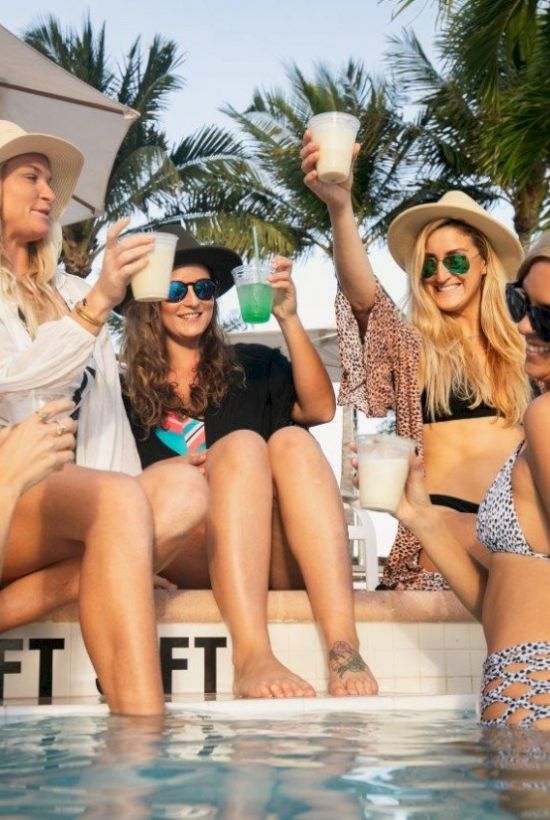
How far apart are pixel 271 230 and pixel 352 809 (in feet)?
69.7

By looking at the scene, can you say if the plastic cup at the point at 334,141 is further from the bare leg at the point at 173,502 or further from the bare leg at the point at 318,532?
the bare leg at the point at 173,502

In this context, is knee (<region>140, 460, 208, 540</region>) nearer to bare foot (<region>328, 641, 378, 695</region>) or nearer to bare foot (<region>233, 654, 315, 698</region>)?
bare foot (<region>233, 654, 315, 698</region>)

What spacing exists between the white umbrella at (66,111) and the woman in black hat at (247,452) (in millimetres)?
3756

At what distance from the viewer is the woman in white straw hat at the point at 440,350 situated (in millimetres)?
4480

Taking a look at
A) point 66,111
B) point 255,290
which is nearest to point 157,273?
point 255,290

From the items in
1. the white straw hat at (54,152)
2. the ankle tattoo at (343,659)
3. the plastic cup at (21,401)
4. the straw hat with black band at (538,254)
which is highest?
the white straw hat at (54,152)

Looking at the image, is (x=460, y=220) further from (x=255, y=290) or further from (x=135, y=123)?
(x=135, y=123)

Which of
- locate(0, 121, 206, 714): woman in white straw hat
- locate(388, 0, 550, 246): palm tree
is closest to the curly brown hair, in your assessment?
locate(0, 121, 206, 714): woman in white straw hat

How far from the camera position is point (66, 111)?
8.69 meters

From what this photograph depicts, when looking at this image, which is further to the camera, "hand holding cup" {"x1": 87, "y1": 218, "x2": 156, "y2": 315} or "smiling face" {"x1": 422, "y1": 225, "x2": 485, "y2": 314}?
"smiling face" {"x1": 422, "y1": 225, "x2": 485, "y2": 314}

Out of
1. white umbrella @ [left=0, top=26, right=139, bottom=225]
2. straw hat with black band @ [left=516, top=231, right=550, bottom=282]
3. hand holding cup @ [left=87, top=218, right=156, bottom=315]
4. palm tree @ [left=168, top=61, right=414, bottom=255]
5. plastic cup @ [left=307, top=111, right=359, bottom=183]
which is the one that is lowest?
straw hat with black band @ [left=516, top=231, right=550, bottom=282]

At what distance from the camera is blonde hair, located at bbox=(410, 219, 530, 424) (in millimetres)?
4566

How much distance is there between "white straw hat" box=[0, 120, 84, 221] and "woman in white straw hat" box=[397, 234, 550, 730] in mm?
2050

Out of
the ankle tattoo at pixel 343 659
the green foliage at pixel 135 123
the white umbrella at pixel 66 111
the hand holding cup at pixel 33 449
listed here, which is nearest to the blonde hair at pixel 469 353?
the ankle tattoo at pixel 343 659
